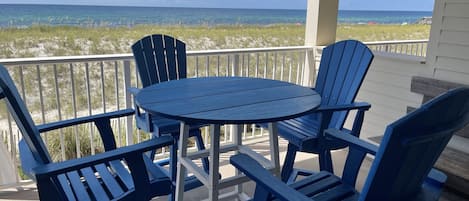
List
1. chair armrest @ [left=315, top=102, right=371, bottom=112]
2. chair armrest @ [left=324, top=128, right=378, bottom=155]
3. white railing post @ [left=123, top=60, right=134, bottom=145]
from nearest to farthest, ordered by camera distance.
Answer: chair armrest @ [left=324, top=128, right=378, bottom=155], chair armrest @ [left=315, top=102, right=371, bottom=112], white railing post @ [left=123, top=60, right=134, bottom=145]

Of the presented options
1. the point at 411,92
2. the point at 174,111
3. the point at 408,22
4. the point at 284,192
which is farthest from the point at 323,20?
the point at 408,22

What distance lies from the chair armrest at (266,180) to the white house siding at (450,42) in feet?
6.88

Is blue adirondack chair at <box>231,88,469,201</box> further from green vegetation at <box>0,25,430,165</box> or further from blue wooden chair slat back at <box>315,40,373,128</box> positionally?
green vegetation at <box>0,25,430,165</box>

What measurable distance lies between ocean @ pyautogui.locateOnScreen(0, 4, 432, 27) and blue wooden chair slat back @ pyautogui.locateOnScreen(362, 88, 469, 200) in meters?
22.1

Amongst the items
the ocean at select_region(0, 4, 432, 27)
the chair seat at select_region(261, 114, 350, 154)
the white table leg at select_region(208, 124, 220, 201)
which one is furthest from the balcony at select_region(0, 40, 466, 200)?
the ocean at select_region(0, 4, 432, 27)

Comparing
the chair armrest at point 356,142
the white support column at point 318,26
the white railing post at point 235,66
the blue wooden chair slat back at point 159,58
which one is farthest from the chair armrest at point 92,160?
the white support column at point 318,26

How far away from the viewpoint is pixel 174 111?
1706mm

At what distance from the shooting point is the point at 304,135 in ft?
7.72

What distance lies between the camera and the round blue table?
1.67 m

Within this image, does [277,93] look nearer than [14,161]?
Yes

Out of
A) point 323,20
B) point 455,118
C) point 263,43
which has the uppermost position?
point 323,20

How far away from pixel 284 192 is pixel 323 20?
294cm

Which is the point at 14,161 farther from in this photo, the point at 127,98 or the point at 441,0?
the point at 441,0

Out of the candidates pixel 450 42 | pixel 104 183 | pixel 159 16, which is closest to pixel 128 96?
pixel 104 183
